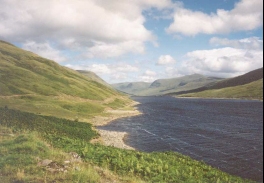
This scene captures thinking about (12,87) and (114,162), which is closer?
(114,162)

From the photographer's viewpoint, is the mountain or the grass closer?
the grass

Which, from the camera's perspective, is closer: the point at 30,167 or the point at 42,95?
the point at 30,167

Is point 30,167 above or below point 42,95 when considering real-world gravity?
below

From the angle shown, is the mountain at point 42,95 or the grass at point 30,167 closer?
the grass at point 30,167

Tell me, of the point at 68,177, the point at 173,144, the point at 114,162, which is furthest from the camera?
the point at 173,144

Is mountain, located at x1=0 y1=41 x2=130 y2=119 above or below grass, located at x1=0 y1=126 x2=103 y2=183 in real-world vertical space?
A: above

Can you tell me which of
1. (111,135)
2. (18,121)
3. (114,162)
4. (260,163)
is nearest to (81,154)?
(114,162)

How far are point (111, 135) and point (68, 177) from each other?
51176 millimetres

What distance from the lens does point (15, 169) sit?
711 inches

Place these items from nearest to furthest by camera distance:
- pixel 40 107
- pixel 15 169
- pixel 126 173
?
pixel 15 169
pixel 126 173
pixel 40 107

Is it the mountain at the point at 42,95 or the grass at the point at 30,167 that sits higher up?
the mountain at the point at 42,95

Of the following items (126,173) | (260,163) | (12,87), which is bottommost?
(260,163)

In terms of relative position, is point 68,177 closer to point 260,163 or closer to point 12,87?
point 260,163

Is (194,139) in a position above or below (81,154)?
below
